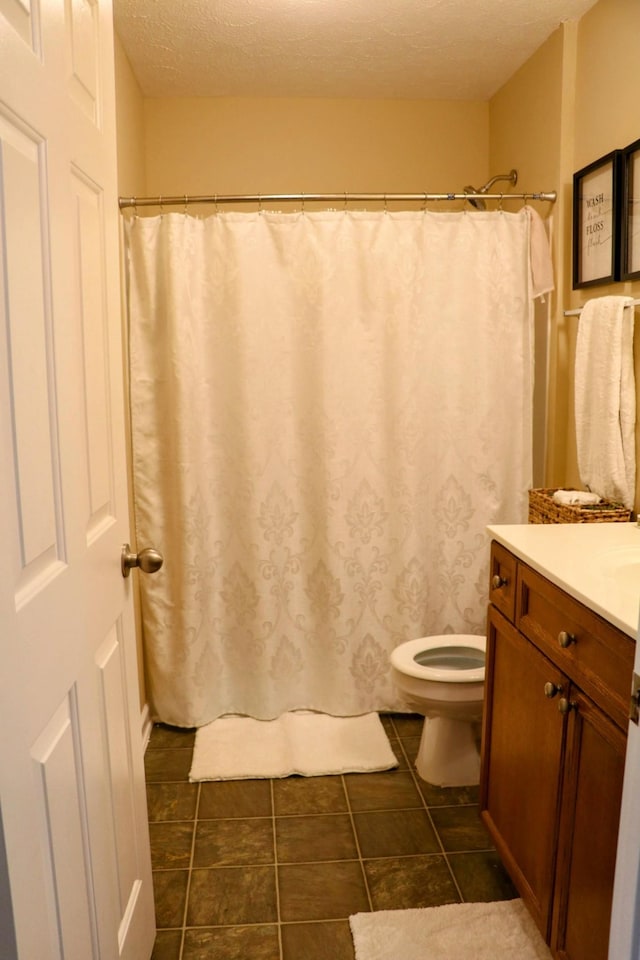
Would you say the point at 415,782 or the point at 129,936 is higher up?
the point at 129,936

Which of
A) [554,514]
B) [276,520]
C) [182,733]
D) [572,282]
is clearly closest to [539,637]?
[554,514]

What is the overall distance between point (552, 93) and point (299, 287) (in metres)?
1.09

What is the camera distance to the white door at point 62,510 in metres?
0.92

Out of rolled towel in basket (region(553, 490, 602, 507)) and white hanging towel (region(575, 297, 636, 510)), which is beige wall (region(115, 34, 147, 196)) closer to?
white hanging towel (region(575, 297, 636, 510))

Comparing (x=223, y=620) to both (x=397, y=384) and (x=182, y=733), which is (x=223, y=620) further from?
(x=397, y=384)

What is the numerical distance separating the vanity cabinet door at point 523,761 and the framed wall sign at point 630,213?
1.08 metres

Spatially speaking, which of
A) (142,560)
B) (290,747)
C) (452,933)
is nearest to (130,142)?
(142,560)

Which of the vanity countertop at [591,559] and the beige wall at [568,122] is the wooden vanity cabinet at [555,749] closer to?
the vanity countertop at [591,559]

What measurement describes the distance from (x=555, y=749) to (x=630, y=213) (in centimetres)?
152

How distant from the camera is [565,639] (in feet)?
4.91

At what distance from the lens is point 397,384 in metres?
2.68

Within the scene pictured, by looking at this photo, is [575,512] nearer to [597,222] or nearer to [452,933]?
[597,222]

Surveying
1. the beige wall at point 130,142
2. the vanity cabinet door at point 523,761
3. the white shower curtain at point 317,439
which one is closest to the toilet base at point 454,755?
the vanity cabinet door at point 523,761

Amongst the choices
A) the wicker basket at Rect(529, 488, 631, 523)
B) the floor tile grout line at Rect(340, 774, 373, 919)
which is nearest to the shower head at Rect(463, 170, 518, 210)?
the wicker basket at Rect(529, 488, 631, 523)
